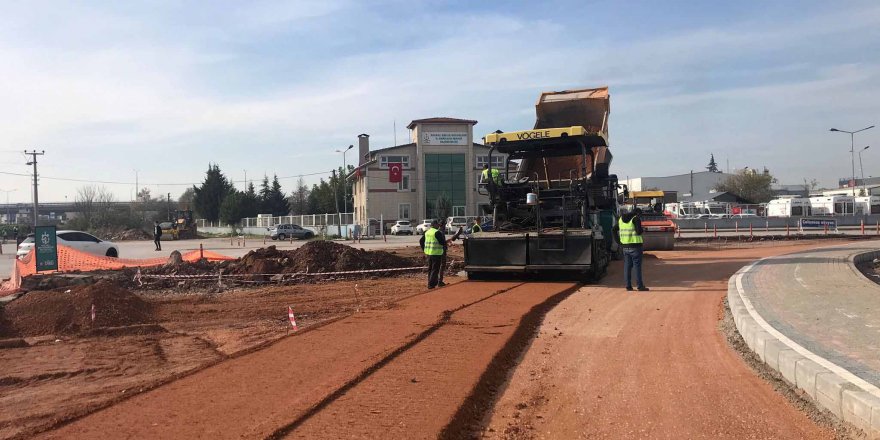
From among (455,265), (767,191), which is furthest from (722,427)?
(767,191)

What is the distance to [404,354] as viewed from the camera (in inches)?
266

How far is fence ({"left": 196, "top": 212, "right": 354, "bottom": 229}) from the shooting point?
60.7m

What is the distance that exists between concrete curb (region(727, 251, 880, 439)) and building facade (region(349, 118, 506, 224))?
55795 millimetres

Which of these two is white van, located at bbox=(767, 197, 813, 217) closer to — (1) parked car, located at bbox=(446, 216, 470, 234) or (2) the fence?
(1) parked car, located at bbox=(446, 216, 470, 234)

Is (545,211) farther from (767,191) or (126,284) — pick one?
(767,191)

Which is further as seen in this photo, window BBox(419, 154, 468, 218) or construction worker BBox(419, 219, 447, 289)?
window BBox(419, 154, 468, 218)

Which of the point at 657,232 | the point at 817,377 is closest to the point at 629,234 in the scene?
the point at 817,377

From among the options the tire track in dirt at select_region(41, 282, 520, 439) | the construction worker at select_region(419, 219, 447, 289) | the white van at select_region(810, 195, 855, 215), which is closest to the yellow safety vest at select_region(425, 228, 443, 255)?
the construction worker at select_region(419, 219, 447, 289)

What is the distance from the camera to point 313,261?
62.0 ft

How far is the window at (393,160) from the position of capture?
6319cm

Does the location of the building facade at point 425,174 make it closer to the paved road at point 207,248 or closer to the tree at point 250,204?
the paved road at point 207,248

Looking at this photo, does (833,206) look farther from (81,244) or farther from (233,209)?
(233,209)

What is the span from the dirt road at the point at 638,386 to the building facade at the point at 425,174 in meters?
54.0

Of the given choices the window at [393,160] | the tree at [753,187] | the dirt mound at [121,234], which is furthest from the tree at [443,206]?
the tree at [753,187]
